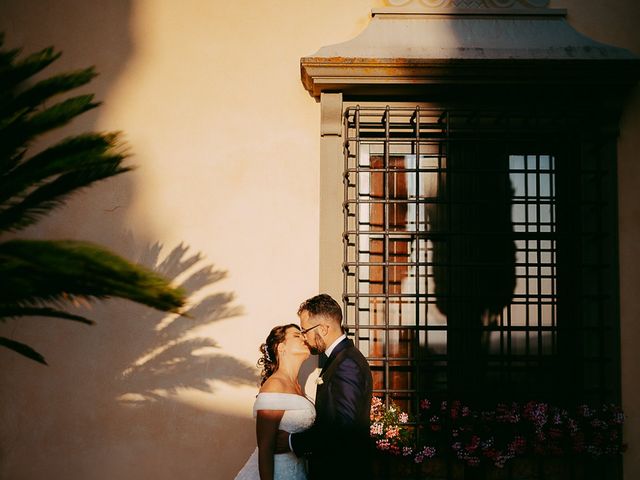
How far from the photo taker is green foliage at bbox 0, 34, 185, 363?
2.80m

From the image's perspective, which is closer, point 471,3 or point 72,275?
point 72,275

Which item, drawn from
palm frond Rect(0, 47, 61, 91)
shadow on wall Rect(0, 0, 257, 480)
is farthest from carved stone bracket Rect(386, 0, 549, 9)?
palm frond Rect(0, 47, 61, 91)

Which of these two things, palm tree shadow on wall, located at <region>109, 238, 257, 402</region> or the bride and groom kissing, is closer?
the bride and groom kissing

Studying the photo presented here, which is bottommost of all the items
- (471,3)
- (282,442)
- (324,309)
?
(282,442)

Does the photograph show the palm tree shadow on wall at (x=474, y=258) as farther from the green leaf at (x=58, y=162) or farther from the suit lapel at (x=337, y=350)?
the green leaf at (x=58, y=162)

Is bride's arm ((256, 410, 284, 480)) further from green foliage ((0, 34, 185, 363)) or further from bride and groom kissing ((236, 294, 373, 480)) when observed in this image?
green foliage ((0, 34, 185, 363))

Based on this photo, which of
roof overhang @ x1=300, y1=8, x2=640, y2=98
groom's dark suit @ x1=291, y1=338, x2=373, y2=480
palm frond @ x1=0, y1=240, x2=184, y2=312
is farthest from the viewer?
roof overhang @ x1=300, y1=8, x2=640, y2=98

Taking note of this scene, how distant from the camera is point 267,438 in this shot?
4102mm

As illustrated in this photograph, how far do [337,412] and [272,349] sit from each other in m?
0.80

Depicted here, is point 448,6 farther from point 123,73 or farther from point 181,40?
point 123,73

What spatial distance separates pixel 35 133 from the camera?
10.5ft

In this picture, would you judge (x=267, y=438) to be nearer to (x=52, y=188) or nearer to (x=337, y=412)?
(x=337, y=412)

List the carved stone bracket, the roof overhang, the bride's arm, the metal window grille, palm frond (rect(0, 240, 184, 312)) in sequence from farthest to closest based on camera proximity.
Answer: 1. the carved stone bracket
2. the metal window grille
3. the roof overhang
4. the bride's arm
5. palm frond (rect(0, 240, 184, 312))

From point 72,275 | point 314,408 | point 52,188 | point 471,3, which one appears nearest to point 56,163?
Answer: point 52,188
